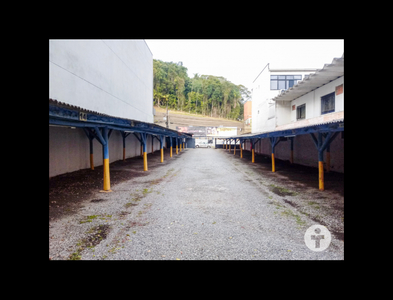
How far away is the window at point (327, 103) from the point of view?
49.8ft

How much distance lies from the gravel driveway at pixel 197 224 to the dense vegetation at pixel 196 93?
72903 millimetres

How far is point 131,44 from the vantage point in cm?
2117

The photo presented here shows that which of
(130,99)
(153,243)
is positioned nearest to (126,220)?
(153,243)

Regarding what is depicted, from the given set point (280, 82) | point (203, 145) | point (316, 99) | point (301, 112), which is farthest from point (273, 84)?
point (203, 145)

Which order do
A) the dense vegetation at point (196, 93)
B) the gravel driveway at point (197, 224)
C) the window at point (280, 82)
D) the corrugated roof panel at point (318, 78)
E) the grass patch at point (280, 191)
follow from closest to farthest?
the gravel driveway at point (197, 224)
the grass patch at point (280, 191)
the corrugated roof panel at point (318, 78)
the window at point (280, 82)
the dense vegetation at point (196, 93)

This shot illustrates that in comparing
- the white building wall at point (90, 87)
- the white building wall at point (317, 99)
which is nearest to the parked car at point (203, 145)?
the white building wall at point (90, 87)

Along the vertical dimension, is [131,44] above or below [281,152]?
above

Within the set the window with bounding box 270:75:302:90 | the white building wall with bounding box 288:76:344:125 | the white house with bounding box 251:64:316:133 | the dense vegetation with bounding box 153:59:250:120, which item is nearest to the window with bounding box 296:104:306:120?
the white building wall with bounding box 288:76:344:125

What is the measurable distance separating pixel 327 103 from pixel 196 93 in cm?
7309

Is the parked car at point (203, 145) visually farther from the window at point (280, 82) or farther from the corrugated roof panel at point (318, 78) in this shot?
the corrugated roof panel at point (318, 78)

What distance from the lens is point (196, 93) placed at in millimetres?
85750

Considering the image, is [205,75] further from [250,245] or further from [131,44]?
[250,245]

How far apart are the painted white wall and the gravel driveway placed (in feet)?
19.7

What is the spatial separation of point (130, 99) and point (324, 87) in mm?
17191
